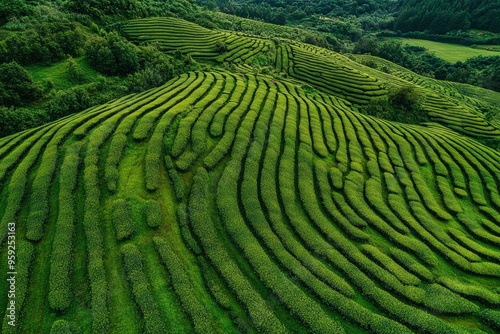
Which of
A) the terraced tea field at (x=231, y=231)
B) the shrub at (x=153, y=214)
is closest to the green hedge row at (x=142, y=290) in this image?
the terraced tea field at (x=231, y=231)

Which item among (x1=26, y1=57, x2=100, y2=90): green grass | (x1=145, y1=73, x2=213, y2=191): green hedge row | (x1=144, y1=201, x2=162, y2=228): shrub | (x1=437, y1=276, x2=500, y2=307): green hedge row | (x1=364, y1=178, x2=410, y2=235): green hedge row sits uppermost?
(x1=145, y1=73, x2=213, y2=191): green hedge row

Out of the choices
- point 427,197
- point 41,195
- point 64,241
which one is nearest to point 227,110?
point 41,195

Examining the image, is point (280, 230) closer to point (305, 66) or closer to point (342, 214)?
point (342, 214)

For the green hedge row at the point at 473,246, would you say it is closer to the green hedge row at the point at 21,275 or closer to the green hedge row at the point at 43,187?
the green hedge row at the point at 21,275

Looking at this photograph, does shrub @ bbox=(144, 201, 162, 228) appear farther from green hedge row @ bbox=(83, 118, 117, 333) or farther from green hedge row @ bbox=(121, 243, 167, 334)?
green hedge row @ bbox=(83, 118, 117, 333)

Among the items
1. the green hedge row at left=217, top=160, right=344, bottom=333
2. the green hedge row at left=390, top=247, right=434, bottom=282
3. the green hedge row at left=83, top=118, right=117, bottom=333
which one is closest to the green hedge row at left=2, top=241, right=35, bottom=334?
the green hedge row at left=83, top=118, right=117, bottom=333

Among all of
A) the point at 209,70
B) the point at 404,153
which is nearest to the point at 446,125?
the point at 404,153
